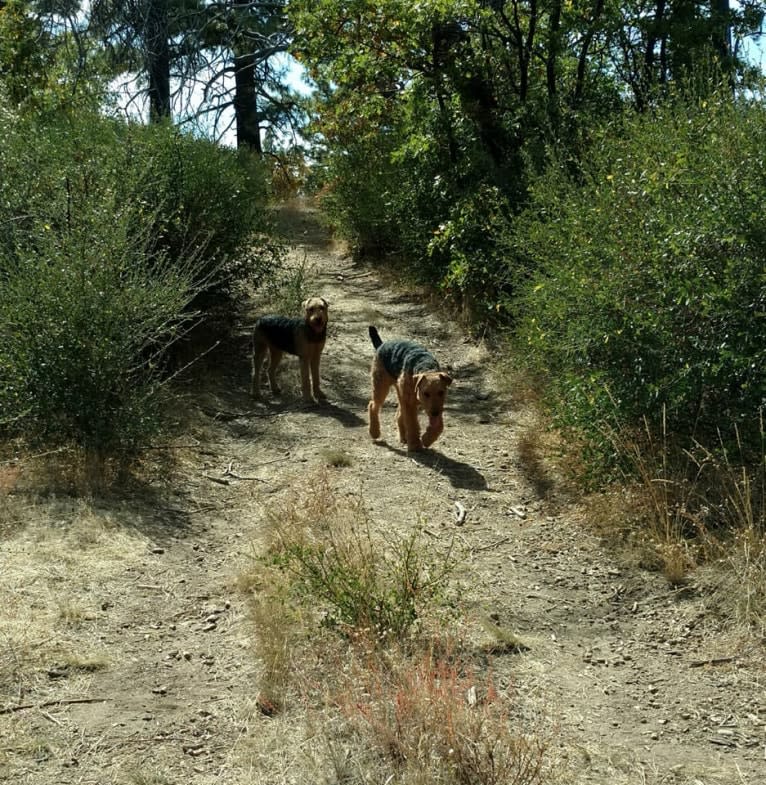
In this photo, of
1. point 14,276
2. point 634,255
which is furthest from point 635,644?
point 14,276

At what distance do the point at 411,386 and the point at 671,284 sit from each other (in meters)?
2.63

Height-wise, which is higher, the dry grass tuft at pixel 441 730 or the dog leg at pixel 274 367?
the dog leg at pixel 274 367

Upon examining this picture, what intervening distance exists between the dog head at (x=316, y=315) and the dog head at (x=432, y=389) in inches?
100

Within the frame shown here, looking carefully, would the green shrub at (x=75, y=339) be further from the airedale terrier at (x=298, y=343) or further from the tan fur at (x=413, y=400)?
the airedale terrier at (x=298, y=343)

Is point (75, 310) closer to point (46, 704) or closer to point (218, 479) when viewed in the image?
point (218, 479)

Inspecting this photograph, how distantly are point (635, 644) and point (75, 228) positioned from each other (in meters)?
5.68

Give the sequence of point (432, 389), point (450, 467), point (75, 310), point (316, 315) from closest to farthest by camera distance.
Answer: point (75, 310) < point (432, 389) < point (450, 467) < point (316, 315)

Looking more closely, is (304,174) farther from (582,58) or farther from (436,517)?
(436,517)

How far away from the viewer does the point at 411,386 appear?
7949mm

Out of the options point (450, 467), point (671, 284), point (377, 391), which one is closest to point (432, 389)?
point (450, 467)

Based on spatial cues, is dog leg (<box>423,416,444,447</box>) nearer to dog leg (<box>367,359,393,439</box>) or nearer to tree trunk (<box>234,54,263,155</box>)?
dog leg (<box>367,359,393,439</box>)

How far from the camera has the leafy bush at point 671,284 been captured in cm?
577

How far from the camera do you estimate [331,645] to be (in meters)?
4.60

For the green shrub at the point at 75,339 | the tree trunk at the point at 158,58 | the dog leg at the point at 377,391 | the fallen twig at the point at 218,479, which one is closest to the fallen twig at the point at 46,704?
the green shrub at the point at 75,339
